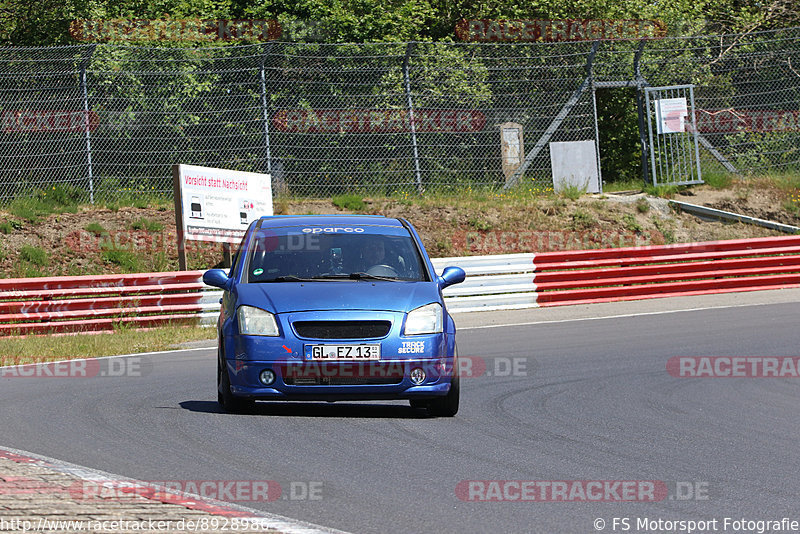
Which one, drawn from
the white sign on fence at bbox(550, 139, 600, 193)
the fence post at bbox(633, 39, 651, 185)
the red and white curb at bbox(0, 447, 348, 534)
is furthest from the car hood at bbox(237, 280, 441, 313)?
the fence post at bbox(633, 39, 651, 185)

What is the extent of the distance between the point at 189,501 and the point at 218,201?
47.8ft

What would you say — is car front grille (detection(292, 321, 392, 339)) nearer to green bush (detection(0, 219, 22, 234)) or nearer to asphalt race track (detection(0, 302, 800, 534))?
asphalt race track (detection(0, 302, 800, 534))

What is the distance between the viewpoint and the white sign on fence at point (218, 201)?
19672 millimetres

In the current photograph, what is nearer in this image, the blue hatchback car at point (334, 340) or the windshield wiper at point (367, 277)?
the blue hatchback car at point (334, 340)

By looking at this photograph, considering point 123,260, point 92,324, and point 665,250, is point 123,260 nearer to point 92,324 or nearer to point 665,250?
point 92,324

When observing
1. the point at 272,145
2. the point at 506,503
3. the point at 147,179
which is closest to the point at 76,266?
the point at 147,179

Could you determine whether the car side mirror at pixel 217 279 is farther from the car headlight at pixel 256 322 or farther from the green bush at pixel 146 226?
the green bush at pixel 146 226

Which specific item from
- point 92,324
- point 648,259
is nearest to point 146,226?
point 92,324

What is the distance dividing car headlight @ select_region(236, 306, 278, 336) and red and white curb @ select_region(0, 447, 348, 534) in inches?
77.8

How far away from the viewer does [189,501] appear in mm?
6137

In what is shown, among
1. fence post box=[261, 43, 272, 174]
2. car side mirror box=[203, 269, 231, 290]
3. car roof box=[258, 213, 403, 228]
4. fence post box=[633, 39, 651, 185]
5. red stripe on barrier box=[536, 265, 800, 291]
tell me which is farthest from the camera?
fence post box=[633, 39, 651, 185]

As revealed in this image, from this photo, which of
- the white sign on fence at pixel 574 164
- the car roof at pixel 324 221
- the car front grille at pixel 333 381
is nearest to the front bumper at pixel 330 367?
the car front grille at pixel 333 381

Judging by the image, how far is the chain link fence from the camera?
21.9 m

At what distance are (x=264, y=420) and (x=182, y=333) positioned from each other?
8.46 metres
